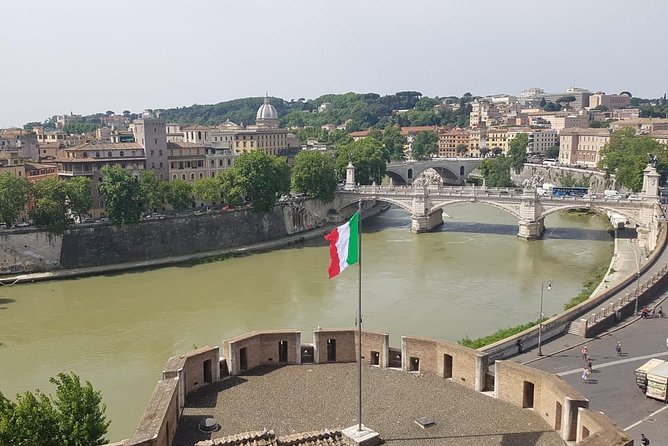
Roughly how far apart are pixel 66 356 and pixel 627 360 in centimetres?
1552

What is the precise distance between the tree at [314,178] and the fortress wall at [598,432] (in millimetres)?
34764

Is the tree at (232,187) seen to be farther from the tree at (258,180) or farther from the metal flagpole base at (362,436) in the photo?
the metal flagpole base at (362,436)

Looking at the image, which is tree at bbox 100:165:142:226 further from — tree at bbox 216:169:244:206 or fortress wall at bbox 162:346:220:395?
fortress wall at bbox 162:346:220:395

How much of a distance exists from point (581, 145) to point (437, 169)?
16173 millimetres

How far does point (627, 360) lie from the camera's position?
1571 centimetres

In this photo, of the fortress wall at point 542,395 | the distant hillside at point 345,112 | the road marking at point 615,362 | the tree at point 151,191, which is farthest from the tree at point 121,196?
the distant hillside at point 345,112

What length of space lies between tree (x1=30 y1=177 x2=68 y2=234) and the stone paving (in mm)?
23763

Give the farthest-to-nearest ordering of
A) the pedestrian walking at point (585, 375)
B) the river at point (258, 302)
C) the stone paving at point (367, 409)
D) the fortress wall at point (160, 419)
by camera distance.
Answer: the river at point (258, 302), the pedestrian walking at point (585, 375), the stone paving at point (367, 409), the fortress wall at point (160, 419)

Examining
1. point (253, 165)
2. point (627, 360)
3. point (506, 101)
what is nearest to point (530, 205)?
point (253, 165)

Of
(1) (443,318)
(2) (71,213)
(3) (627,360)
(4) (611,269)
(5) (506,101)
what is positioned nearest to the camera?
(3) (627,360)

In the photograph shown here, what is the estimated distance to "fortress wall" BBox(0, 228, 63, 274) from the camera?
30.5m

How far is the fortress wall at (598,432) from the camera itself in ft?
25.4

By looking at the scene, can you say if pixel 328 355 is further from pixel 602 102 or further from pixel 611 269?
pixel 602 102

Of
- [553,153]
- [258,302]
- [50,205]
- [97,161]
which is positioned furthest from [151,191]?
[553,153]
